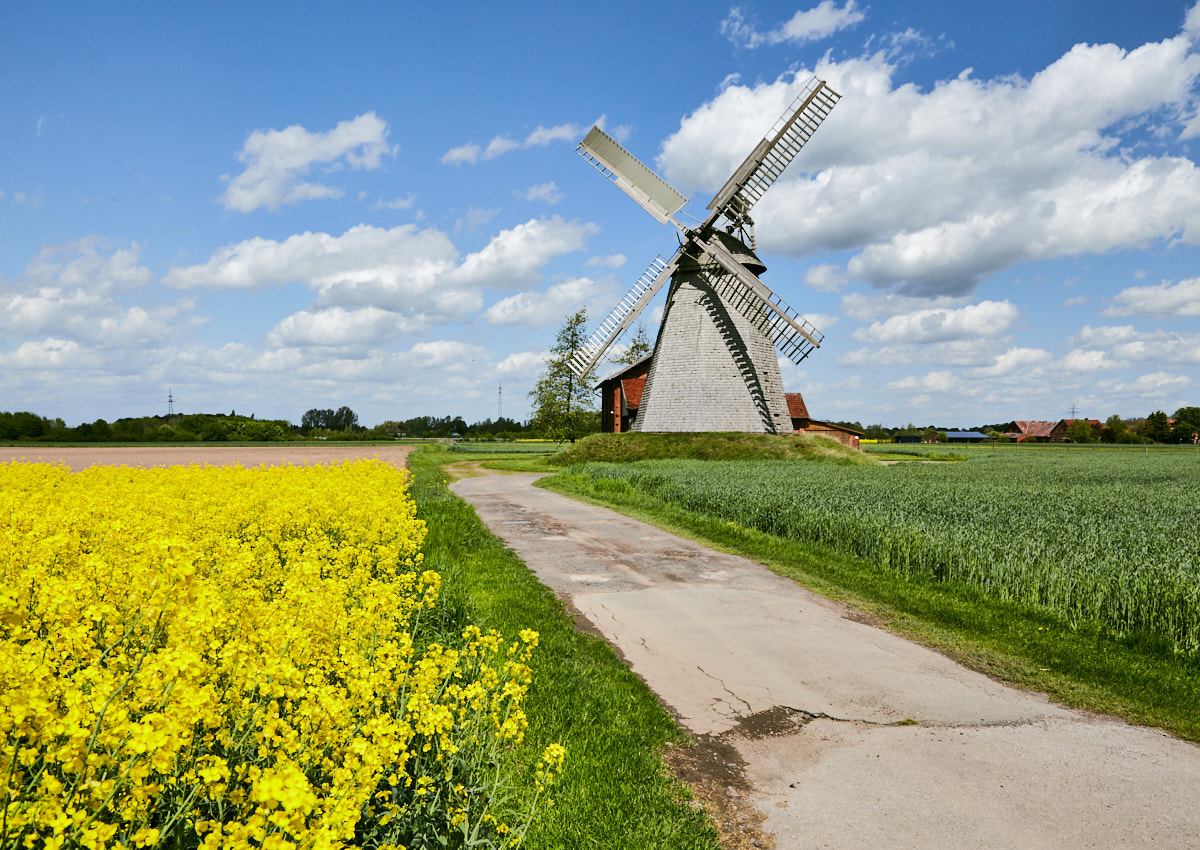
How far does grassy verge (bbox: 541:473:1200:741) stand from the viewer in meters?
6.25

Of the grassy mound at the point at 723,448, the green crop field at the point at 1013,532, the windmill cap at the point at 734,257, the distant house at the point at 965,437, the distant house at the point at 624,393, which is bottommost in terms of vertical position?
the green crop field at the point at 1013,532

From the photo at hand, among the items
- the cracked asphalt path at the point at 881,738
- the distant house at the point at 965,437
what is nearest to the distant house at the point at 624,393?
the cracked asphalt path at the point at 881,738

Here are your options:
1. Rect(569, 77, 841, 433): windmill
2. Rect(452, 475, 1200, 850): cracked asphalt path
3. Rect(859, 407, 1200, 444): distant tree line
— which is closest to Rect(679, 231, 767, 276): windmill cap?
Rect(569, 77, 841, 433): windmill

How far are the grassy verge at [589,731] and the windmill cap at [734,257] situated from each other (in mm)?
27304

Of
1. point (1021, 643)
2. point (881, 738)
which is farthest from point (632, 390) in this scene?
point (881, 738)

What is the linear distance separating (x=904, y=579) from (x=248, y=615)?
9619 millimetres

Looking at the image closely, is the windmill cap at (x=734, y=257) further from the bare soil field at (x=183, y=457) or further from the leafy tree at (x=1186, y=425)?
the leafy tree at (x=1186, y=425)

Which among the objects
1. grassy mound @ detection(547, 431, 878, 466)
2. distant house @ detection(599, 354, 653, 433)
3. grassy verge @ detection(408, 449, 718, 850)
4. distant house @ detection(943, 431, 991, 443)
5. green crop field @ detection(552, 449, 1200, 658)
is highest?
distant house @ detection(599, 354, 653, 433)

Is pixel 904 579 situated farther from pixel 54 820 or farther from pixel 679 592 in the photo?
pixel 54 820

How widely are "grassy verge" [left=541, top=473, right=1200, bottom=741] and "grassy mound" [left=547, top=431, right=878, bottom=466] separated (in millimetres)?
20130

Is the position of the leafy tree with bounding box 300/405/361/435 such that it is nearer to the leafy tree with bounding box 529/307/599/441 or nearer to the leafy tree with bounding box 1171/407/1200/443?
the leafy tree with bounding box 529/307/599/441

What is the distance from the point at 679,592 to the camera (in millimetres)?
9914

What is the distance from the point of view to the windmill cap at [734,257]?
33.9 metres

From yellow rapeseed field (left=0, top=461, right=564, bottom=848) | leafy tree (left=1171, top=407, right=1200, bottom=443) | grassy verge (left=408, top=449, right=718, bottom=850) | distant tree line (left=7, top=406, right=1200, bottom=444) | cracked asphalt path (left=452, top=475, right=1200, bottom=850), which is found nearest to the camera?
yellow rapeseed field (left=0, top=461, right=564, bottom=848)
